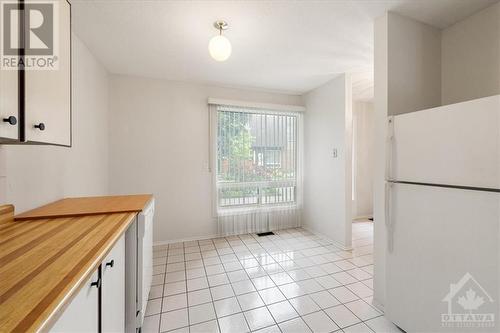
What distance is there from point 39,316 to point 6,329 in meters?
0.05

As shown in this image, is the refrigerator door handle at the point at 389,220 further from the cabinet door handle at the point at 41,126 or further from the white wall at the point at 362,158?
the white wall at the point at 362,158

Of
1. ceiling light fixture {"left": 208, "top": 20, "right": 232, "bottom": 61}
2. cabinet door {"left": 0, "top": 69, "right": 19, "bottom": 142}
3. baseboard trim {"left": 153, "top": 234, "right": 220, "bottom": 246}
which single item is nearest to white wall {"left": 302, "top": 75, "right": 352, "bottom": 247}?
baseboard trim {"left": 153, "top": 234, "right": 220, "bottom": 246}

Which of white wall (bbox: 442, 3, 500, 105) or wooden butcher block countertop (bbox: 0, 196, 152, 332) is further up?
white wall (bbox: 442, 3, 500, 105)

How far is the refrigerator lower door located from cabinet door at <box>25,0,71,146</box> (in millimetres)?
2136

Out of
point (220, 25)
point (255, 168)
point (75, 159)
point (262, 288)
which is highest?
point (220, 25)

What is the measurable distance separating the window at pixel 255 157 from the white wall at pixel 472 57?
2.10 m

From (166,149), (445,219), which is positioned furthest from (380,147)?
(166,149)

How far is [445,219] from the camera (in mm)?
1216

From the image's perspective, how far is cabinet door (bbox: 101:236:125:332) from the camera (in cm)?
97

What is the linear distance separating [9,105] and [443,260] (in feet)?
7.48

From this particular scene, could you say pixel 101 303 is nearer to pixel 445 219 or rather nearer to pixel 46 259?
pixel 46 259

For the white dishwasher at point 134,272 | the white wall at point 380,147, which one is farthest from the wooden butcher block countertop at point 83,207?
the white wall at point 380,147

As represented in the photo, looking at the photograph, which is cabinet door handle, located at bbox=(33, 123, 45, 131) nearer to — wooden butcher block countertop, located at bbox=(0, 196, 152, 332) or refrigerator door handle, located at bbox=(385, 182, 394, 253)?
wooden butcher block countertop, located at bbox=(0, 196, 152, 332)

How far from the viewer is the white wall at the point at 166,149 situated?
2895 millimetres
